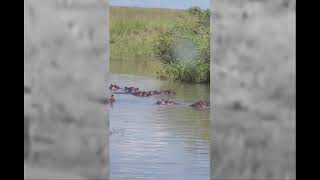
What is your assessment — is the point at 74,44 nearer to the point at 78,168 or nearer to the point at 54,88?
the point at 54,88

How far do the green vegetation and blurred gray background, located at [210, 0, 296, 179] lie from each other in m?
10.2

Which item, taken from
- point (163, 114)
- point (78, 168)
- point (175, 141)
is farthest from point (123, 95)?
point (78, 168)

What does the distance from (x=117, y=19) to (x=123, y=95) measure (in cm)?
364

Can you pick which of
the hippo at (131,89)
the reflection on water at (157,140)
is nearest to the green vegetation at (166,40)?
the reflection on water at (157,140)

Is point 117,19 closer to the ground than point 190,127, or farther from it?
farther from it

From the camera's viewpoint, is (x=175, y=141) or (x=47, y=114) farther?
(x=175, y=141)

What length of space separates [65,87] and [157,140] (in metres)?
5.06

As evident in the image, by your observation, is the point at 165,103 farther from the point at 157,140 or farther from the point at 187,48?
the point at 187,48

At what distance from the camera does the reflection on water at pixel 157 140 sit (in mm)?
5250

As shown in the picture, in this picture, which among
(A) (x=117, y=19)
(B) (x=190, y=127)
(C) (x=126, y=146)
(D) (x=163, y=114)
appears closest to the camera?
(C) (x=126, y=146)

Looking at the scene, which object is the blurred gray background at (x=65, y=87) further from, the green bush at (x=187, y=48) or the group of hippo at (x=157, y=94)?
the green bush at (x=187, y=48)

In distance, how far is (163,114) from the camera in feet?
28.6

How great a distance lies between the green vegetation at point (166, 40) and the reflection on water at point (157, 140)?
1500mm

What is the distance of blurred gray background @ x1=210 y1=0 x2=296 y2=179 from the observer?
5.76ft
